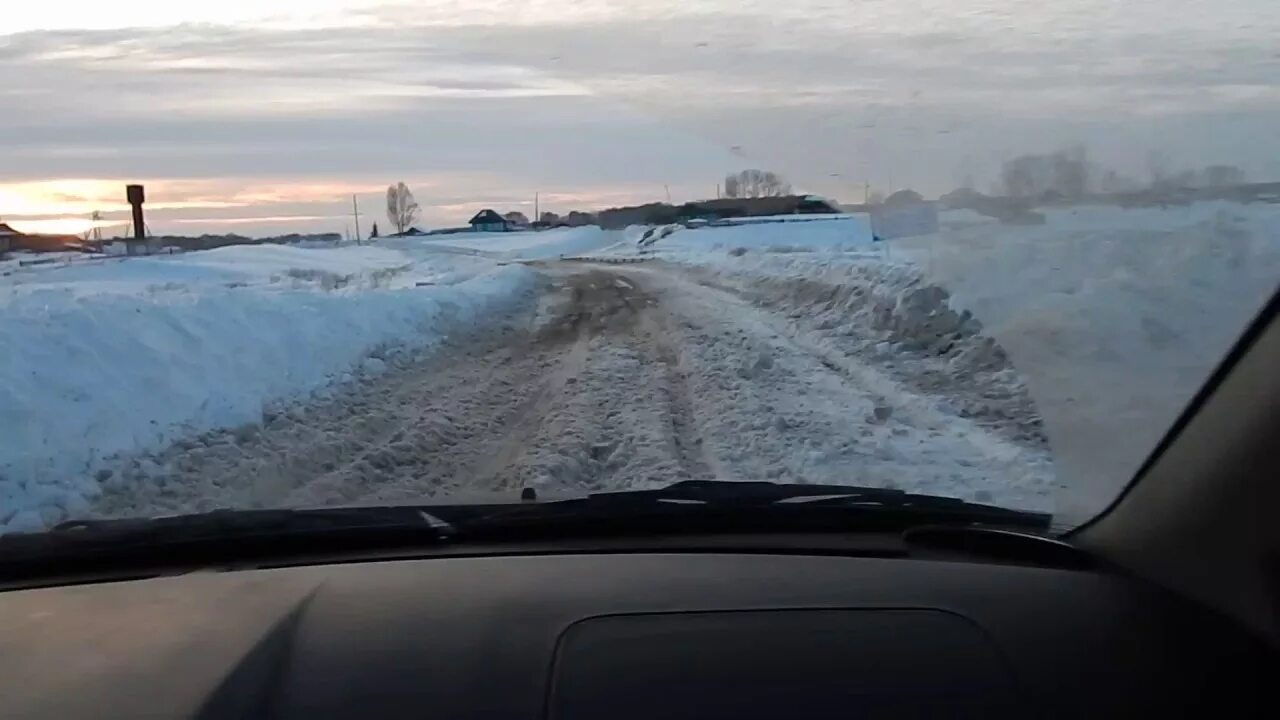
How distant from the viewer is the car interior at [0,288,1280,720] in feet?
8.93

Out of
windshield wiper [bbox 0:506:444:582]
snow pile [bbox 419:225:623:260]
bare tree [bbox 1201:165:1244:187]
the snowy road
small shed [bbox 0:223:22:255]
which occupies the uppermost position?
bare tree [bbox 1201:165:1244:187]

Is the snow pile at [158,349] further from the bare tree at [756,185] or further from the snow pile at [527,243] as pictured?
the snow pile at [527,243]

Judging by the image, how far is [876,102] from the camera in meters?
7.60

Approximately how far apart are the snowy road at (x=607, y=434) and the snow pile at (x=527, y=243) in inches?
701

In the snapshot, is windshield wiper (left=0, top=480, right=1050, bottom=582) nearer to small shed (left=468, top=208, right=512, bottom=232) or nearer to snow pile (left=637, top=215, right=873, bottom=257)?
snow pile (left=637, top=215, right=873, bottom=257)

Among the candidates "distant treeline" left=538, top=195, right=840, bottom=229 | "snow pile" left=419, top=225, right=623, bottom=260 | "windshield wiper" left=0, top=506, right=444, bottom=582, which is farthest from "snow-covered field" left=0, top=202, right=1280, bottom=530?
"snow pile" left=419, top=225, right=623, bottom=260

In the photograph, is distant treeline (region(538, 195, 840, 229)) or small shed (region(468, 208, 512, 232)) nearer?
distant treeline (region(538, 195, 840, 229))

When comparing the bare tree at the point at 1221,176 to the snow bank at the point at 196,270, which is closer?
the bare tree at the point at 1221,176

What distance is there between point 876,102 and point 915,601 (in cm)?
495

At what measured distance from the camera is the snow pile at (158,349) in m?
9.85

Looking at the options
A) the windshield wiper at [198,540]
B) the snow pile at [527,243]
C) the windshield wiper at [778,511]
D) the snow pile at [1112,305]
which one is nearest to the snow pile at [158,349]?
the windshield wiper at [198,540]

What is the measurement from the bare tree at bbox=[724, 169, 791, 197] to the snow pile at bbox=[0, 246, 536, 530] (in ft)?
14.5

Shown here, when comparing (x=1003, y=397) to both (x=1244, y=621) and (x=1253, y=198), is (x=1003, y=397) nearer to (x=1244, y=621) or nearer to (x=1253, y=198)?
(x=1253, y=198)

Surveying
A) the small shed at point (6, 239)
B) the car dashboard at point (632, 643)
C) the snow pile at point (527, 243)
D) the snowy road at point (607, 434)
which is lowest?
the snowy road at point (607, 434)
